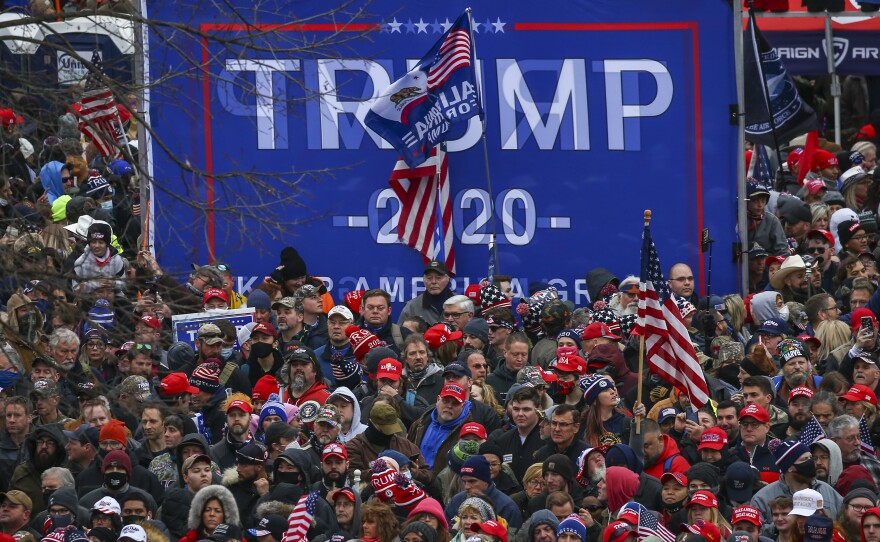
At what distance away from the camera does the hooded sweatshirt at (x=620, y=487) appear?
16.5m

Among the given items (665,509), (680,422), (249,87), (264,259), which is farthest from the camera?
(264,259)

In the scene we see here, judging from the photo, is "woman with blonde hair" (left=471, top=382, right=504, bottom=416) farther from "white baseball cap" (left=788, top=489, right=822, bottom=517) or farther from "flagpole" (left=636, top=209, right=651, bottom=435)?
"white baseball cap" (left=788, top=489, right=822, bottom=517)

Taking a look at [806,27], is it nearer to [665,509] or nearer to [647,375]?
[647,375]

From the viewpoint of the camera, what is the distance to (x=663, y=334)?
17984 mm

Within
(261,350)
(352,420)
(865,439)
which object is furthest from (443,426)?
(865,439)

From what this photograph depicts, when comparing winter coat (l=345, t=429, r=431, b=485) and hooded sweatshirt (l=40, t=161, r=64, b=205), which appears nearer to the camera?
winter coat (l=345, t=429, r=431, b=485)

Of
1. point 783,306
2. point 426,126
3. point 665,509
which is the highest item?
point 426,126

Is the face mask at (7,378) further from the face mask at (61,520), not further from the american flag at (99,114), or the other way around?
the face mask at (61,520)

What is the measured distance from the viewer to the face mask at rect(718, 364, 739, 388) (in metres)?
19.0

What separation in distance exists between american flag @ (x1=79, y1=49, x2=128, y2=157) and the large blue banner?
1.98 m

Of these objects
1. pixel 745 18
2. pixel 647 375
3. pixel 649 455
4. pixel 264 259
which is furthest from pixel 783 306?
pixel 745 18

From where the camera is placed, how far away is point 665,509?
16.6 m

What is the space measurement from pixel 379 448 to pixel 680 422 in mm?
2384

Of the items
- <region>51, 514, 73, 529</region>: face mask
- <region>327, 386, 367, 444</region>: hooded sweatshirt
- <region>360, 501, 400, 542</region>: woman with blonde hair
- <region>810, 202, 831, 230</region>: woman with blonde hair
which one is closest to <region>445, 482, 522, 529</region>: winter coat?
<region>360, 501, 400, 542</region>: woman with blonde hair
